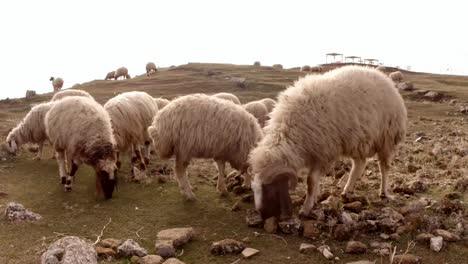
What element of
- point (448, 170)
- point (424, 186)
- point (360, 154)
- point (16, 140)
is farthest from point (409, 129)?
point (16, 140)

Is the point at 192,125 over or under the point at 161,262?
over

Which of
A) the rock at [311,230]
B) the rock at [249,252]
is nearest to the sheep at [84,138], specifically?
the rock at [249,252]

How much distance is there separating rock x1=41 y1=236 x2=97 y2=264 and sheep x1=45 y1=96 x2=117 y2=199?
3.82m

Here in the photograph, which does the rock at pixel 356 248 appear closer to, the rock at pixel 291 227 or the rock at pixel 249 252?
the rock at pixel 291 227

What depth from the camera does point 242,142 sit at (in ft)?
31.2

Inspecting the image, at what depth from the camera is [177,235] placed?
7.33m

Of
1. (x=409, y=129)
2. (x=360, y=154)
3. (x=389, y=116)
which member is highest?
(x=389, y=116)

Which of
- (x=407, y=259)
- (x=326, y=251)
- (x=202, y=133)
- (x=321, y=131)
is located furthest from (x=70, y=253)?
(x=407, y=259)

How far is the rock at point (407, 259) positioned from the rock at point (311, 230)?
1436mm

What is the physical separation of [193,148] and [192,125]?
0.51 m

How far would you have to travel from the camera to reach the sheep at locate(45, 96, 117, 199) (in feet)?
33.6

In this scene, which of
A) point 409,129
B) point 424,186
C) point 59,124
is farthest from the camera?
point 409,129

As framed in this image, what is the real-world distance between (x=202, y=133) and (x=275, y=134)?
6.72 feet

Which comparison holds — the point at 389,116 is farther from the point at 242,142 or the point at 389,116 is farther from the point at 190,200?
the point at 190,200
